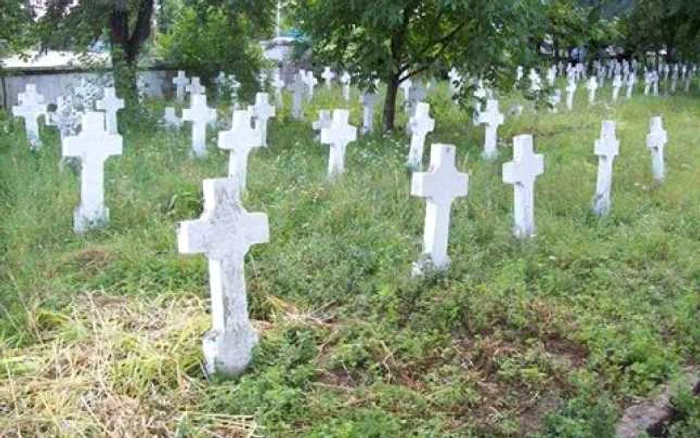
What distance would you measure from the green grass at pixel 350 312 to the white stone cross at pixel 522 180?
0.14 meters

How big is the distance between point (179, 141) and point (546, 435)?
7287 millimetres

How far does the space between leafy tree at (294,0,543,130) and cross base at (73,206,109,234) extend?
524 centimetres

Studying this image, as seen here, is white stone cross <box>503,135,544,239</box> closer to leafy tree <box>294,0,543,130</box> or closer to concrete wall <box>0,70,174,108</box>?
leafy tree <box>294,0,543,130</box>

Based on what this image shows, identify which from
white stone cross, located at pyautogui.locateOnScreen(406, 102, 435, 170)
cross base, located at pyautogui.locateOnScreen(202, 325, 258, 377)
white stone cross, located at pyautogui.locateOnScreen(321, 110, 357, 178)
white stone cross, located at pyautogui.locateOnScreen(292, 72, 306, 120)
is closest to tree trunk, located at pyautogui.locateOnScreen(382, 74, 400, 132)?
white stone cross, located at pyautogui.locateOnScreen(292, 72, 306, 120)

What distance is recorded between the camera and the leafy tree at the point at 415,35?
1059 cm

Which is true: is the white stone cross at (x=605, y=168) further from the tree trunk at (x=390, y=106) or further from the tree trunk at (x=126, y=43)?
the tree trunk at (x=126, y=43)

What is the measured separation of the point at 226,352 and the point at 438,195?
81.1 inches

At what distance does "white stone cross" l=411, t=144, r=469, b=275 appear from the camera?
543cm

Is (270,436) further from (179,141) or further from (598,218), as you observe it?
(179,141)

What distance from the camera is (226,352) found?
402cm

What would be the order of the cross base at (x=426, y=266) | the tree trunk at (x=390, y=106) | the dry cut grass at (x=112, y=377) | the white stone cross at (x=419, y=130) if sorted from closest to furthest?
1. the dry cut grass at (x=112, y=377)
2. the cross base at (x=426, y=266)
3. the white stone cross at (x=419, y=130)
4. the tree trunk at (x=390, y=106)

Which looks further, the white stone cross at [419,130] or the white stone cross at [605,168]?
the white stone cross at [419,130]

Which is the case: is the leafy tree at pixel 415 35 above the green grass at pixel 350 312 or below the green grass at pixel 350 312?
→ above

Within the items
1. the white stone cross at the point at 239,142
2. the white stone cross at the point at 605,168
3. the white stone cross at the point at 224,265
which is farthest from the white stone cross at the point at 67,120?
the white stone cross at the point at 224,265
